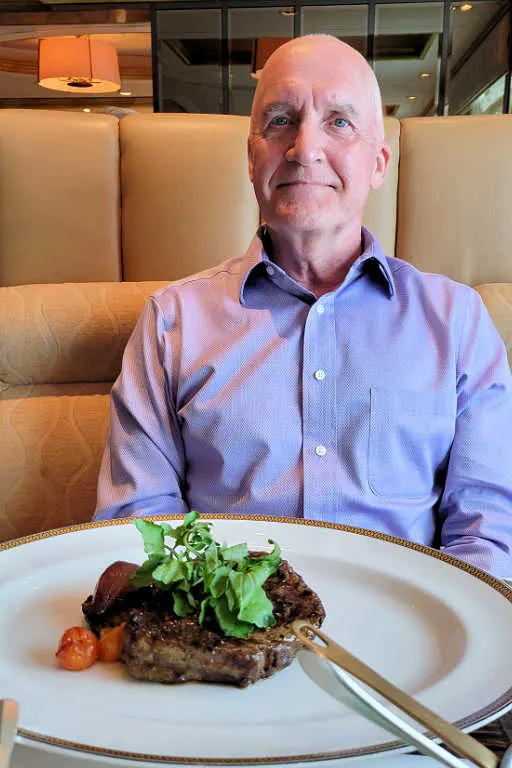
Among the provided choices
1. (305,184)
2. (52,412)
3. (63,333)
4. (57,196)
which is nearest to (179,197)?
(57,196)

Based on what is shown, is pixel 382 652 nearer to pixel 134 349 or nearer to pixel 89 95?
pixel 134 349

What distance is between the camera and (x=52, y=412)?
1791 mm

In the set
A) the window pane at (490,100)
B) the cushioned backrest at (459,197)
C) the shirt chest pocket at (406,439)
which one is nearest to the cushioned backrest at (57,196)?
the cushioned backrest at (459,197)

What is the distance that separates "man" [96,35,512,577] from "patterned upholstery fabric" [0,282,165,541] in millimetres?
389

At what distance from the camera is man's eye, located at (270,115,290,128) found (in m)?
1.39

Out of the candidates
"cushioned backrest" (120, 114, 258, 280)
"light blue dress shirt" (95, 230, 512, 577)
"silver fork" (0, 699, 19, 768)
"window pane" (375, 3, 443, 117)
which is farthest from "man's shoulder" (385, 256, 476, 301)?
"window pane" (375, 3, 443, 117)

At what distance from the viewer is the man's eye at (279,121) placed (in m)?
1.39

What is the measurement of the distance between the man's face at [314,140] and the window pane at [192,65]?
5.83 m

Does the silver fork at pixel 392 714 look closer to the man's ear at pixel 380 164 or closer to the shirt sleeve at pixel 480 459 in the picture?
the shirt sleeve at pixel 480 459

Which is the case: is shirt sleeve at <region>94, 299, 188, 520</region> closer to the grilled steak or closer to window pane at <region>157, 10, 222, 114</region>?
the grilled steak

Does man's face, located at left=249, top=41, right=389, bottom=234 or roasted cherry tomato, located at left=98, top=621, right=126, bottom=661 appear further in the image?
man's face, located at left=249, top=41, right=389, bottom=234

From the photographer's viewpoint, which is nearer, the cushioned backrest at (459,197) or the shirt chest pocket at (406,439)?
the shirt chest pocket at (406,439)

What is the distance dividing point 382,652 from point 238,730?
18cm

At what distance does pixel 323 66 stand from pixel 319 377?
57 cm
